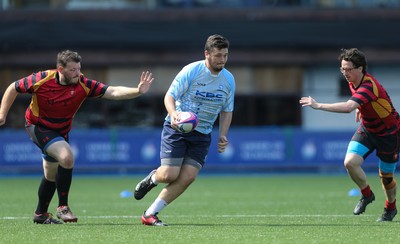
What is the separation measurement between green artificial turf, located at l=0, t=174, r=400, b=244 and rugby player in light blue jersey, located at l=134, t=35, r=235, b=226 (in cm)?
49

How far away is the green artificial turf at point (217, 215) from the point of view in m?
9.34

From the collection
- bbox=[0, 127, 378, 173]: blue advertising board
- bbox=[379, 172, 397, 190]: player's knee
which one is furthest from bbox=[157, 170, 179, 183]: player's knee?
bbox=[0, 127, 378, 173]: blue advertising board

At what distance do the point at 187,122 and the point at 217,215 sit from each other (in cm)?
256

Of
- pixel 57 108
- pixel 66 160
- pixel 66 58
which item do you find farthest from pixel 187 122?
pixel 57 108

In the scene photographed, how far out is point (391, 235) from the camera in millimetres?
9445

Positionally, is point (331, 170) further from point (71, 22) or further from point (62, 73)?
point (62, 73)

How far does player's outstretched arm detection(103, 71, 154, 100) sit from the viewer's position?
10.7m

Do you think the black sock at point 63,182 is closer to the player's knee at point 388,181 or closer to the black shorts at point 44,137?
the black shorts at point 44,137

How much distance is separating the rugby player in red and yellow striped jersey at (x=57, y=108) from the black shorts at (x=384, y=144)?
8.76 ft

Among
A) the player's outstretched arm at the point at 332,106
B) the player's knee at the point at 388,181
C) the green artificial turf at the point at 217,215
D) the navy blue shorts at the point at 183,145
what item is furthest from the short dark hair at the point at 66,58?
the player's knee at the point at 388,181

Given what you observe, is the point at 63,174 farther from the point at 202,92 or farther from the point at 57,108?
the point at 202,92

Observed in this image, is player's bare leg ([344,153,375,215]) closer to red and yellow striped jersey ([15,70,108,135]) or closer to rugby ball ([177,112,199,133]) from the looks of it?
rugby ball ([177,112,199,133])

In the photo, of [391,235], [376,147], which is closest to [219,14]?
[376,147]

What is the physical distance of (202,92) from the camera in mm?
10609
